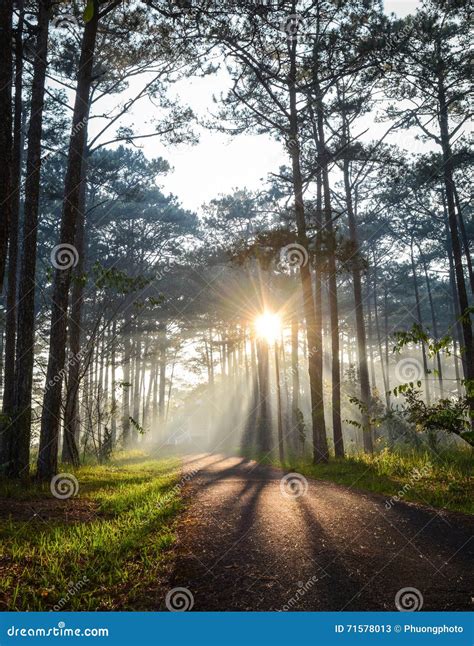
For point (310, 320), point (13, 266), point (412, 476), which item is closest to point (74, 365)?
point (13, 266)

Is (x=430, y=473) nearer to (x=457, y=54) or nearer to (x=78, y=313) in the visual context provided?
(x=78, y=313)

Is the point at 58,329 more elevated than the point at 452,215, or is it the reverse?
the point at 452,215

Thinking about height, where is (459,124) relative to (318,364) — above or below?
→ above

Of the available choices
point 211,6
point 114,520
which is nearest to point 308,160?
point 211,6

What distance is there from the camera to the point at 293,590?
3094 mm

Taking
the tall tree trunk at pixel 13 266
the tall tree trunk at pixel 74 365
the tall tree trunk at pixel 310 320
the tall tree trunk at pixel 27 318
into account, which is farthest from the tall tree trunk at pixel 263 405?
the tall tree trunk at pixel 27 318

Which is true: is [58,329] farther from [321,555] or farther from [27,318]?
[321,555]

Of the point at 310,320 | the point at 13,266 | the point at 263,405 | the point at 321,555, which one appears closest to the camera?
the point at 321,555

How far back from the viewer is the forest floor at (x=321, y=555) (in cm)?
300

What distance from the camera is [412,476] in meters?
8.80

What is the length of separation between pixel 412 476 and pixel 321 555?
19.1 feet

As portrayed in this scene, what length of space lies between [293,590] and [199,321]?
28.5 metres

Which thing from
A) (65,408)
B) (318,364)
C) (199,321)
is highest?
(199,321)

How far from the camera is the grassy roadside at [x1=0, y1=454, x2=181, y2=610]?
9.99ft
